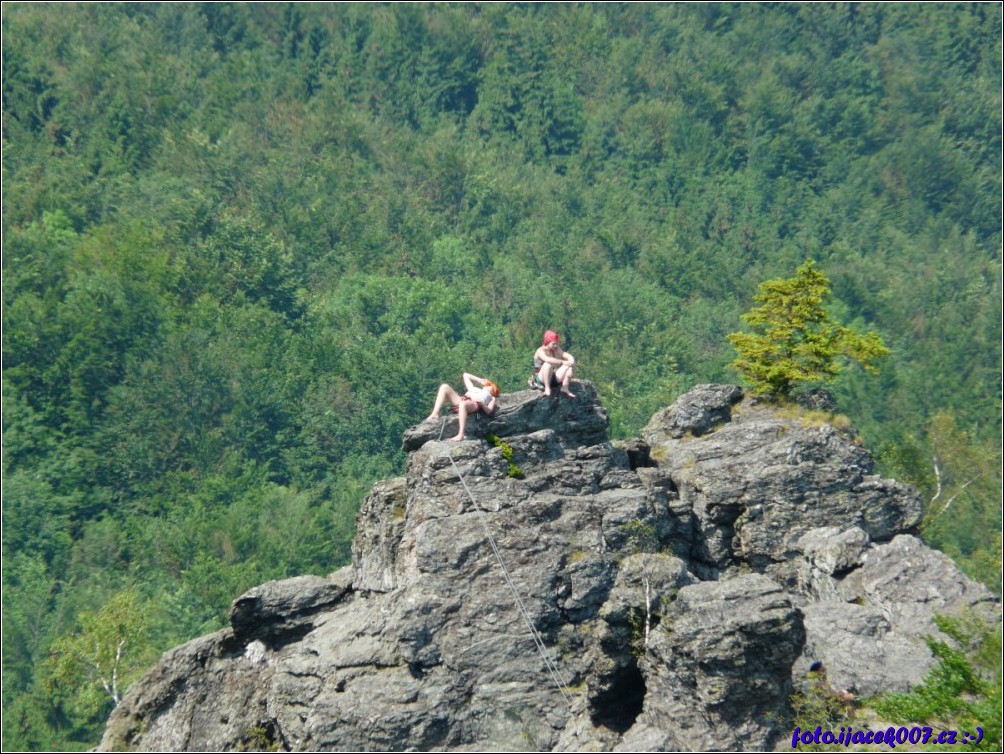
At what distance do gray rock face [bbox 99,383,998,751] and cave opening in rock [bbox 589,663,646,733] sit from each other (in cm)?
4

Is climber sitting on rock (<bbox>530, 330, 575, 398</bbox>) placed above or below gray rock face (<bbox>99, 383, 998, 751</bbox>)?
above

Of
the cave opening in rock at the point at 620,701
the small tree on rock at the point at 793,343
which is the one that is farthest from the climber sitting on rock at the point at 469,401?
the small tree on rock at the point at 793,343

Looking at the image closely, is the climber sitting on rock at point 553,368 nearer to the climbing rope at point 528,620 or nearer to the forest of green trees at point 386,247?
the climbing rope at point 528,620

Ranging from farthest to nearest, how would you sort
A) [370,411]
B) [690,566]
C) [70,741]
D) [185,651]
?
[370,411] < [70,741] < [690,566] < [185,651]

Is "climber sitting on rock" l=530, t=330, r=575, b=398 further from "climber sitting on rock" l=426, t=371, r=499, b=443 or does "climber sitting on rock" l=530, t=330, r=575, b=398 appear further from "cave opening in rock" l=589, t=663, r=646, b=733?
"cave opening in rock" l=589, t=663, r=646, b=733

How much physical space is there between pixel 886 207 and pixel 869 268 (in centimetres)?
1421

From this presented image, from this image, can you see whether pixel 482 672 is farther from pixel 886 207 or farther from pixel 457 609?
pixel 886 207

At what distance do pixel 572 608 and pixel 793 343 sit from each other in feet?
36.4

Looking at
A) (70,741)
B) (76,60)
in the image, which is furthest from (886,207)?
(70,741)

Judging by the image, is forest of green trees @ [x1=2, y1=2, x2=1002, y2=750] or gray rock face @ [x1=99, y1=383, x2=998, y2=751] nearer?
gray rock face @ [x1=99, y1=383, x2=998, y2=751]

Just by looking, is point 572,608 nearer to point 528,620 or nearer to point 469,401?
point 528,620

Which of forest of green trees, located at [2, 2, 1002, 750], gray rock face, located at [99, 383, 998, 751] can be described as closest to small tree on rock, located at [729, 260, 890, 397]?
gray rock face, located at [99, 383, 998, 751]

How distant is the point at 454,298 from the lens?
97750mm

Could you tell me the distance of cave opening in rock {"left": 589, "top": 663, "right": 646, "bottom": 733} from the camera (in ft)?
82.6
